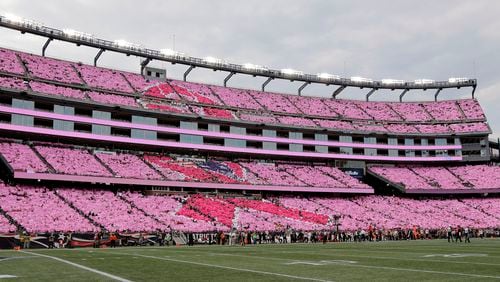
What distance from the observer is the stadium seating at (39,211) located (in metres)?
45.5

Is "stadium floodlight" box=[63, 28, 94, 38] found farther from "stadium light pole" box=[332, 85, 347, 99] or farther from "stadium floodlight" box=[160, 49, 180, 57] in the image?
"stadium light pole" box=[332, 85, 347, 99]

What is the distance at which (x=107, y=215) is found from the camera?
5153 cm

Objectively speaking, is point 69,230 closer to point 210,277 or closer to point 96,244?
point 96,244

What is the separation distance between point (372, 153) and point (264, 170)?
2444 cm

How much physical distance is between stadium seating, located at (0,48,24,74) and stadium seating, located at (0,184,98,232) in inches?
768

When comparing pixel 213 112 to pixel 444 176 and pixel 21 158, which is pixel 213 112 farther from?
pixel 444 176

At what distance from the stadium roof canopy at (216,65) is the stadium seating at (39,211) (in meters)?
28.4

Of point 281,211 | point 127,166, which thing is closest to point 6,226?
point 127,166

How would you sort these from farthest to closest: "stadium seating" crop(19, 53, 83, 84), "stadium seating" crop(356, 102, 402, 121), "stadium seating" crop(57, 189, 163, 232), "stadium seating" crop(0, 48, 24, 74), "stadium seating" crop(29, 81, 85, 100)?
"stadium seating" crop(356, 102, 402, 121) → "stadium seating" crop(19, 53, 83, 84) → "stadium seating" crop(0, 48, 24, 74) → "stadium seating" crop(29, 81, 85, 100) → "stadium seating" crop(57, 189, 163, 232)

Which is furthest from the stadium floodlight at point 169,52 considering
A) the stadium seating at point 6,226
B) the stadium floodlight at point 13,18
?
the stadium seating at point 6,226

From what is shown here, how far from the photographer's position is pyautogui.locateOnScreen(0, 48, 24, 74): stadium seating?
6462 centimetres

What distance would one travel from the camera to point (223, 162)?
77.4 meters

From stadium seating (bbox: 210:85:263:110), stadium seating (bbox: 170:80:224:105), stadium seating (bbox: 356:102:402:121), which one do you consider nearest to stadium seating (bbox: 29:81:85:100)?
stadium seating (bbox: 170:80:224:105)

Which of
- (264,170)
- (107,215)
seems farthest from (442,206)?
(107,215)
